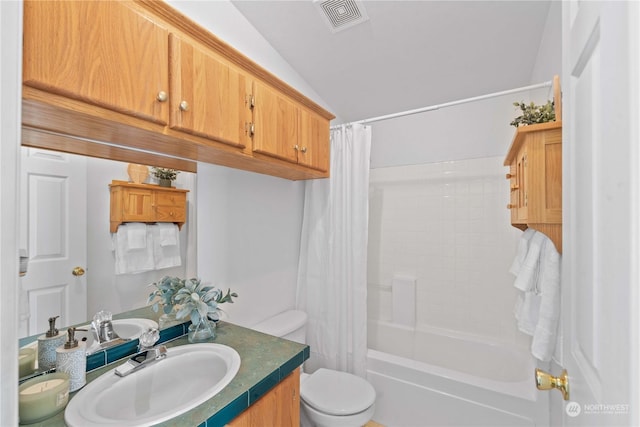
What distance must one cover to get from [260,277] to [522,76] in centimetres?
231

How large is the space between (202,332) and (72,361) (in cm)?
46

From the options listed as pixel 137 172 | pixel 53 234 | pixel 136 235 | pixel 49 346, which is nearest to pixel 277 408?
pixel 49 346

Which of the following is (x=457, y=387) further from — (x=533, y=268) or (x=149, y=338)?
(x=149, y=338)

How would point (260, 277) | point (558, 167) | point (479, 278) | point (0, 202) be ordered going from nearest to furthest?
1. point (0, 202)
2. point (558, 167)
3. point (260, 277)
4. point (479, 278)

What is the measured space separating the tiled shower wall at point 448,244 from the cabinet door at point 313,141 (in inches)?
41.3

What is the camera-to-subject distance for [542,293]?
107 centimetres

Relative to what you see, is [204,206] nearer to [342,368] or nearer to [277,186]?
[277,186]

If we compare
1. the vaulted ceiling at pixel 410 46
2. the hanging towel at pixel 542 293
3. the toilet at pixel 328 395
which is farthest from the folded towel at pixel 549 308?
the vaulted ceiling at pixel 410 46

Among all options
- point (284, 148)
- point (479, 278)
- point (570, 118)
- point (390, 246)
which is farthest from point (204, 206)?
point (479, 278)

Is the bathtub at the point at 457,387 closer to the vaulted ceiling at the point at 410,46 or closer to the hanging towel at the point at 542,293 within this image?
the hanging towel at the point at 542,293

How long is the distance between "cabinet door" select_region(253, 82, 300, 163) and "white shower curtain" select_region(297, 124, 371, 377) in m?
0.53

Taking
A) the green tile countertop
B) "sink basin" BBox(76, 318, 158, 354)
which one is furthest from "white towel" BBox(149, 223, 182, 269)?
the green tile countertop

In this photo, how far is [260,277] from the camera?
1.90 meters

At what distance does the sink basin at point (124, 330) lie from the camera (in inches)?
40.1
